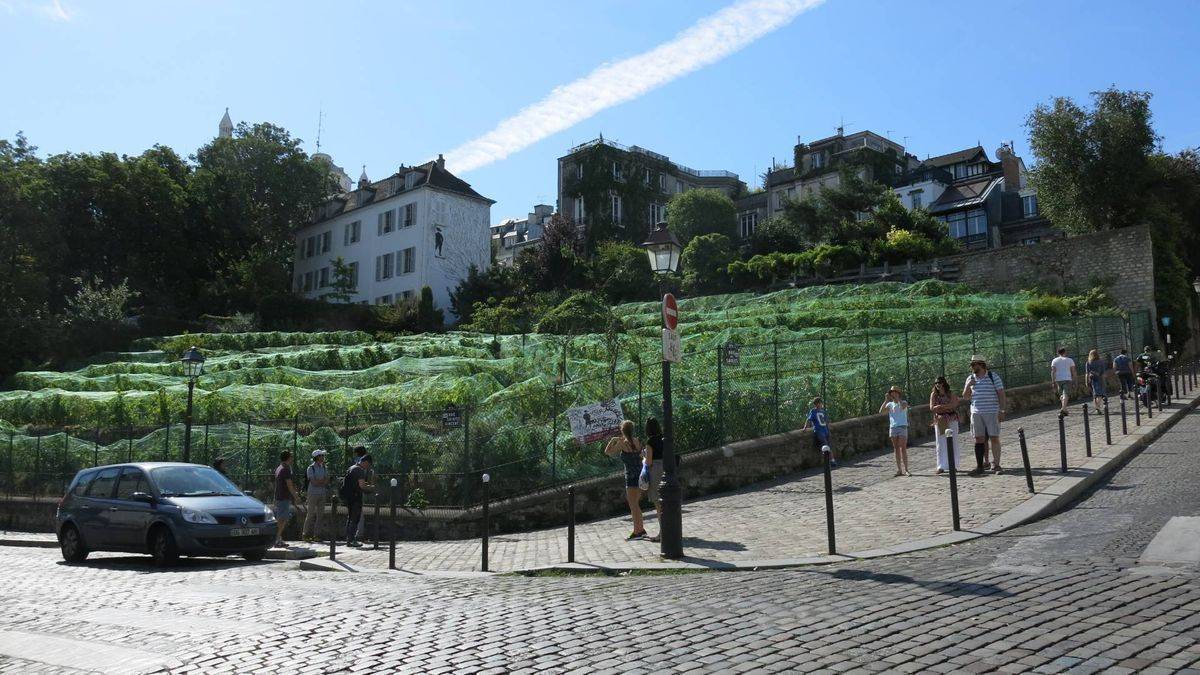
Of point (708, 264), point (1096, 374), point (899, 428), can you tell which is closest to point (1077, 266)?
point (1096, 374)

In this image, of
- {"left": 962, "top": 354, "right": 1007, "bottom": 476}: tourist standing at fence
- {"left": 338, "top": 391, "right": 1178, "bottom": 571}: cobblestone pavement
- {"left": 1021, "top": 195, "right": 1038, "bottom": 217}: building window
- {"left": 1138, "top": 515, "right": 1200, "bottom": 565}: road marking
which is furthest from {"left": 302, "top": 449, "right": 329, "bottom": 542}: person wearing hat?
{"left": 1021, "top": 195, "right": 1038, "bottom": 217}: building window

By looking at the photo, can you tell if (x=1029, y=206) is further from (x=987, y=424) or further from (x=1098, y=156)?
(x=987, y=424)

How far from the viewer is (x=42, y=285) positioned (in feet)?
147

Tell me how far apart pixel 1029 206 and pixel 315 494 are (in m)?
56.4

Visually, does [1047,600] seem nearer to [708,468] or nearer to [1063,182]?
[708,468]

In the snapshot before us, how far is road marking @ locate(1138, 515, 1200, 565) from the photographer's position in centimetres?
768

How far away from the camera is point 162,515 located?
41.4ft

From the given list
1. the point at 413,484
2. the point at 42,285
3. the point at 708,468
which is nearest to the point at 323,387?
the point at 413,484

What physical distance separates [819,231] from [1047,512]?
44065 mm

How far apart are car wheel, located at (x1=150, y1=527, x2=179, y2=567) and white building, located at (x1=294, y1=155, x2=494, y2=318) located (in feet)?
138

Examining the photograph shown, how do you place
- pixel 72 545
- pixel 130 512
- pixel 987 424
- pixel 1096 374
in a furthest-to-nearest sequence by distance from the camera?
pixel 1096 374
pixel 72 545
pixel 987 424
pixel 130 512

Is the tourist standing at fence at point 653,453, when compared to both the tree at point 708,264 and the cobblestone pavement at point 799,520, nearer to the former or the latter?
the cobblestone pavement at point 799,520

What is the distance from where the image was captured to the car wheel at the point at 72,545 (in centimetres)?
1373

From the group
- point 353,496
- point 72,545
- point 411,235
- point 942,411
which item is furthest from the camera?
point 411,235
